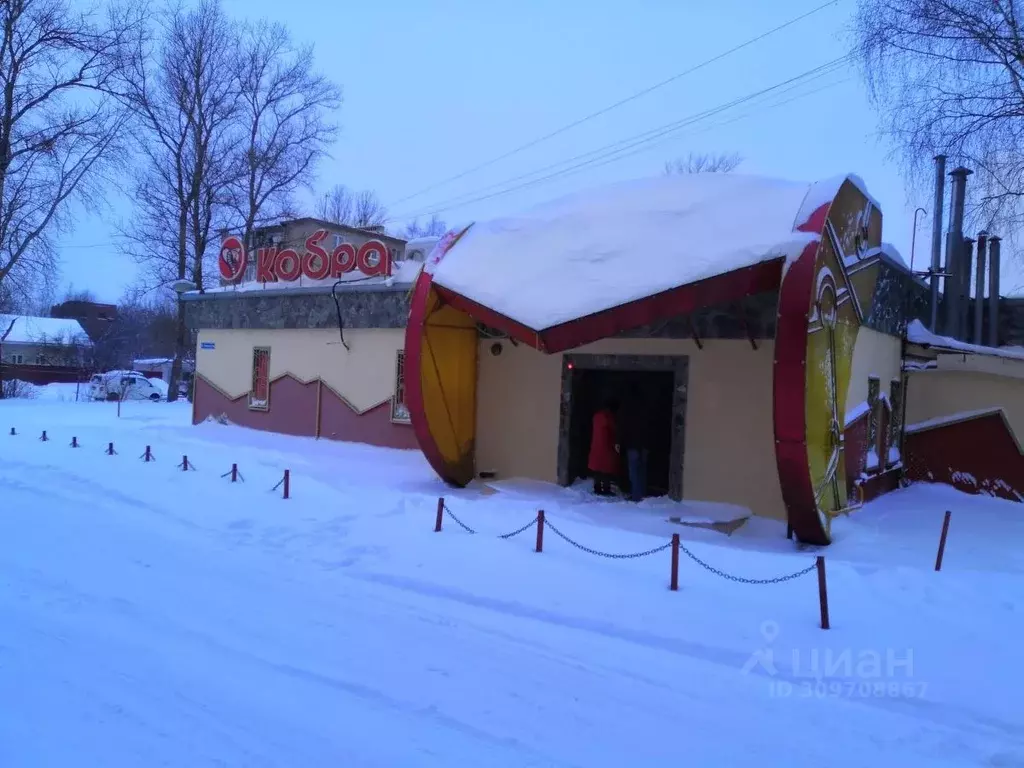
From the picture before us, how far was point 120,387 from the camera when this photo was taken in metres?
36.6

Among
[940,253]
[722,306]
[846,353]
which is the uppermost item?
[940,253]

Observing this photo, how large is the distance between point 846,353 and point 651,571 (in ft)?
15.4

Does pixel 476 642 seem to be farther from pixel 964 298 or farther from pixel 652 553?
pixel 964 298

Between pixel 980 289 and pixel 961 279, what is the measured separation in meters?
0.46

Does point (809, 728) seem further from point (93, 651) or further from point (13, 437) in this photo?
point (13, 437)

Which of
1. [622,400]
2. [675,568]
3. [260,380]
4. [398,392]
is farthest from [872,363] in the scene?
[260,380]

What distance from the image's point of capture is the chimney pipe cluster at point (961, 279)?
52.9ft

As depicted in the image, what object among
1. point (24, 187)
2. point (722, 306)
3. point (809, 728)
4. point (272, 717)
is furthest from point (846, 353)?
point (24, 187)

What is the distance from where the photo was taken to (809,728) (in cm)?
469

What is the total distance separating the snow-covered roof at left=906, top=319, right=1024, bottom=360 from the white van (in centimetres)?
3448

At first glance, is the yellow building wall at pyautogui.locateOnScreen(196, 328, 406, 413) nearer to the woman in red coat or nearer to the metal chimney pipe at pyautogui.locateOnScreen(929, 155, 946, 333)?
the woman in red coat

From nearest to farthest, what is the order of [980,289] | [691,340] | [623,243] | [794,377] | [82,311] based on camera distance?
1. [794,377]
2. [623,243]
3. [691,340]
4. [980,289]
5. [82,311]

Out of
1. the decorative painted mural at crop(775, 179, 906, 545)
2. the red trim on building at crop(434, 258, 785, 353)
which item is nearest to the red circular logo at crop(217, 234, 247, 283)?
the red trim on building at crop(434, 258, 785, 353)

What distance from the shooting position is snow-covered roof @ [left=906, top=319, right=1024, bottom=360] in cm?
1338
